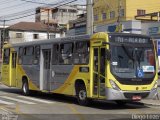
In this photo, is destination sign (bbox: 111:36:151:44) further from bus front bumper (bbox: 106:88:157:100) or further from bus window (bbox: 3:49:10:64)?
bus window (bbox: 3:49:10:64)

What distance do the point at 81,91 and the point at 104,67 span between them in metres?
1.93

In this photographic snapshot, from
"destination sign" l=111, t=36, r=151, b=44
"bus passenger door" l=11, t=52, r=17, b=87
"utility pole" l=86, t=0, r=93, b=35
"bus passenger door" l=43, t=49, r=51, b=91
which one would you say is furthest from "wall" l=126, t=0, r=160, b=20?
"destination sign" l=111, t=36, r=151, b=44

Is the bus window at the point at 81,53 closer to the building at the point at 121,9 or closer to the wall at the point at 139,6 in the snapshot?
the building at the point at 121,9

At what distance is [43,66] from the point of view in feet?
72.8

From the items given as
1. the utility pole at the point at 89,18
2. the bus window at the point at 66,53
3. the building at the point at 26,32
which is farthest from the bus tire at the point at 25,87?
the building at the point at 26,32

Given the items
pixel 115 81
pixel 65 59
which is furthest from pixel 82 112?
pixel 65 59

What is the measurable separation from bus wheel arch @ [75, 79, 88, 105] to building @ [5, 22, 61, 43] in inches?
3285

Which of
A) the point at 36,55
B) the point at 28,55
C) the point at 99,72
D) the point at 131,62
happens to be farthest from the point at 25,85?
the point at 131,62

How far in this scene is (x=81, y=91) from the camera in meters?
18.5

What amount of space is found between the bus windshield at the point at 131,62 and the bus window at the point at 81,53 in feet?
4.90

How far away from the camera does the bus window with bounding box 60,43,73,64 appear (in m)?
19.4

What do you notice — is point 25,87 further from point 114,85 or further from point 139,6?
point 139,6

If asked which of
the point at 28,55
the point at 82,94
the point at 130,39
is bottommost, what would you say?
the point at 82,94

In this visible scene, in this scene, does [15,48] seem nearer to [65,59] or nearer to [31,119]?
[65,59]
